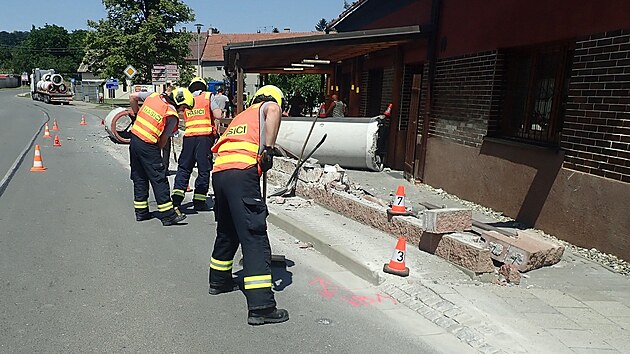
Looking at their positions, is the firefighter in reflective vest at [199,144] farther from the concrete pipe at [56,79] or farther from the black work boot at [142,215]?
the concrete pipe at [56,79]

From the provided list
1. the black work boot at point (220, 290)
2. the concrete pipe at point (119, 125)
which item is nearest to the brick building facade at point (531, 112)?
the black work boot at point (220, 290)

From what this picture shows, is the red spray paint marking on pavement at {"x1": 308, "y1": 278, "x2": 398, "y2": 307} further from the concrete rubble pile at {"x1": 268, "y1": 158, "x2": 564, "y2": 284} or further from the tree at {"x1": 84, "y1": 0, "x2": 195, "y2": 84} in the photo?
the tree at {"x1": 84, "y1": 0, "x2": 195, "y2": 84}

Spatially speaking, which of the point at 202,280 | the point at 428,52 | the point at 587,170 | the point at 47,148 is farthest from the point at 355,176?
the point at 47,148

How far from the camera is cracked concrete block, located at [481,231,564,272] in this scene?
16.7ft

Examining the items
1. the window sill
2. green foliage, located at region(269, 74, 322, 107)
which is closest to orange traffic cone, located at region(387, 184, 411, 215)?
A: the window sill

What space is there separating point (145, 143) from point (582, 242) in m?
5.45

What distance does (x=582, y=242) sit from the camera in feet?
19.1

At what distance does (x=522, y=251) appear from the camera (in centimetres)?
509

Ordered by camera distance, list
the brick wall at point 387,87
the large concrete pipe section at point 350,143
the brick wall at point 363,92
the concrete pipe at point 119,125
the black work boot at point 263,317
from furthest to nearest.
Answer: the concrete pipe at point 119,125
the brick wall at point 363,92
the brick wall at point 387,87
the large concrete pipe section at point 350,143
the black work boot at point 263,317

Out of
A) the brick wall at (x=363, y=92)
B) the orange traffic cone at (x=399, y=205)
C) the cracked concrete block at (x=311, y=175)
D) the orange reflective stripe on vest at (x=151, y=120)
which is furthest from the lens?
the brick wall at (x=363, y=92)

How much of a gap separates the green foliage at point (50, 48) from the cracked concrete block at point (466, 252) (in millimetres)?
108061

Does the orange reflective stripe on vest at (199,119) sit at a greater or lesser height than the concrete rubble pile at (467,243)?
greater

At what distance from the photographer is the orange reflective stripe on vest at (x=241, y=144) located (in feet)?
14.0

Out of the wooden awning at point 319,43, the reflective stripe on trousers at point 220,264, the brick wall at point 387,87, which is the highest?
the wooden awning at point 319,43
